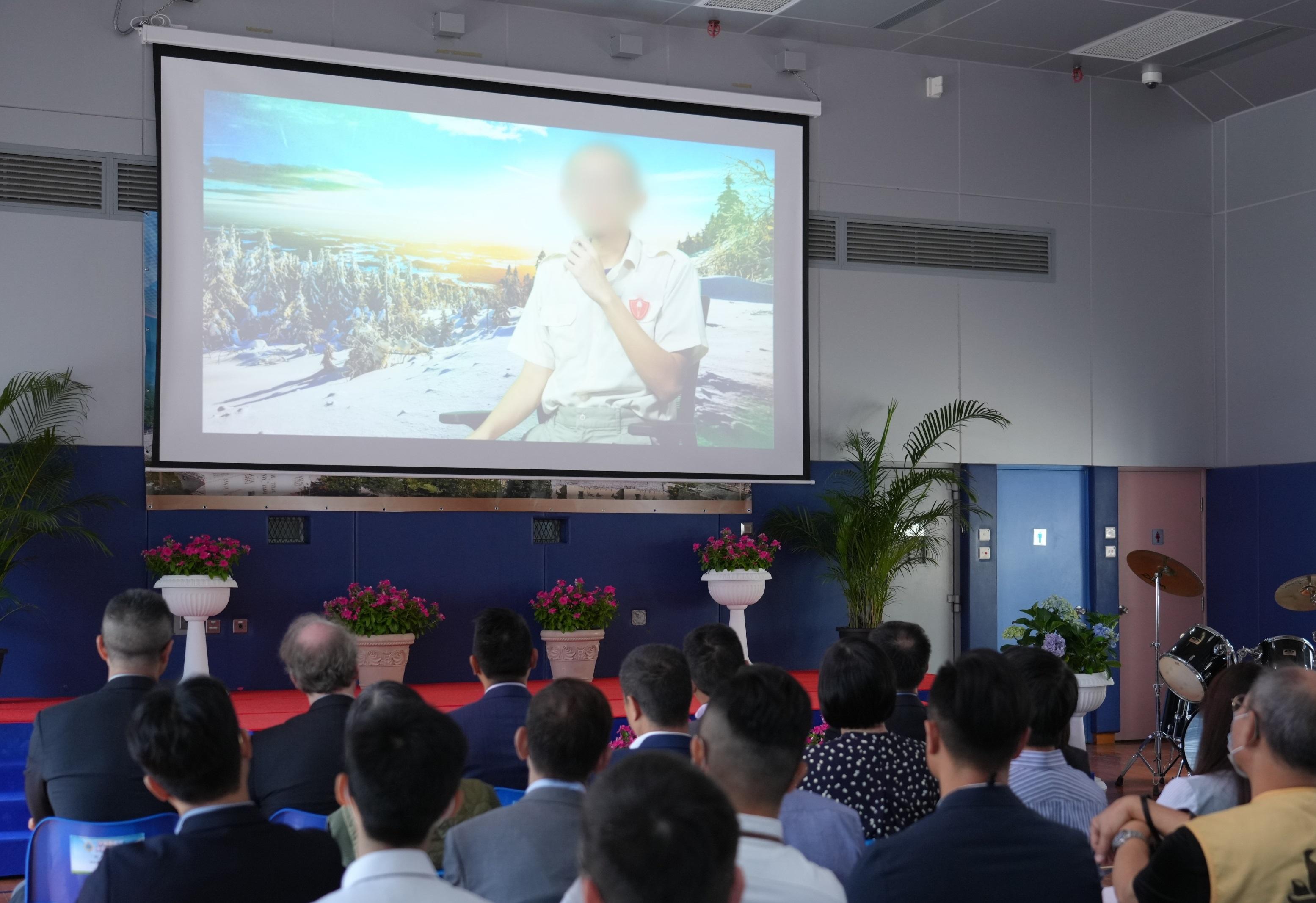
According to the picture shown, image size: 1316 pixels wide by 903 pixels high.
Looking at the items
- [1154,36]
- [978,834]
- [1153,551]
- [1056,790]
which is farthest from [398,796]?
[1153,551]

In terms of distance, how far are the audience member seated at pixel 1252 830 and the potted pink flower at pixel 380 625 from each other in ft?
16.7

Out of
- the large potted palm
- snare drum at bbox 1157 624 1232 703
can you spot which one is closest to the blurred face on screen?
the large potted palm

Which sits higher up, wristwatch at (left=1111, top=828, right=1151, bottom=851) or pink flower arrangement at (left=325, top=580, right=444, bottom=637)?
wristwatch at (left=1111, top=828, right=1151, bottom=851)

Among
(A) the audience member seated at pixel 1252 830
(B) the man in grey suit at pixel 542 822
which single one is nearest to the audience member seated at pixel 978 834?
(A) the audience member seated at pixel 1252 830

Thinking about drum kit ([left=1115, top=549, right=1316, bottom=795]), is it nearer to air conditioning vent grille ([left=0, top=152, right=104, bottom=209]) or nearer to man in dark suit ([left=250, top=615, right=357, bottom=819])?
man in dark suit ([left=250, top=615, right=357, bottom=819])

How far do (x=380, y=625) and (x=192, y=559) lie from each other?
1.07 meters

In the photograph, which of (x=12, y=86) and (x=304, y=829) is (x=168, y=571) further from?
(x=304, y=829)

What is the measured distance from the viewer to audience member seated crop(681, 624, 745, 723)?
376 centimetres

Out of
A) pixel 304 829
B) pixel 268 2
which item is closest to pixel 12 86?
pixel 268 2

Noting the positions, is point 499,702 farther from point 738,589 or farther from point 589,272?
point 589,272

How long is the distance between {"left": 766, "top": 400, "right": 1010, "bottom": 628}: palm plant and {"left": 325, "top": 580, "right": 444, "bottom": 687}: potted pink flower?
2.54 metres

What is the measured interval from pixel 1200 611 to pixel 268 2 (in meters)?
7.91

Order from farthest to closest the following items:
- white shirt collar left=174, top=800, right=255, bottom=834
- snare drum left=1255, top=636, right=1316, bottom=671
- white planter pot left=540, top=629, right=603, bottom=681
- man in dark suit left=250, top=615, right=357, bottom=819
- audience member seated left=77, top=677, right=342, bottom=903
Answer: white planter pot left=540, top=629, right=603, bottom=681 → snare drum left=1255, top=636, right=1316, bottom=671 → man in dark suit left=250, top=615, right=357, bottom=819 → white shirt collar left=174, top=800, right=255, bottom=834 → audience member seated left=77, top=677, right=342, bottom=903

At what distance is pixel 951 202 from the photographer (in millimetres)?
8852
